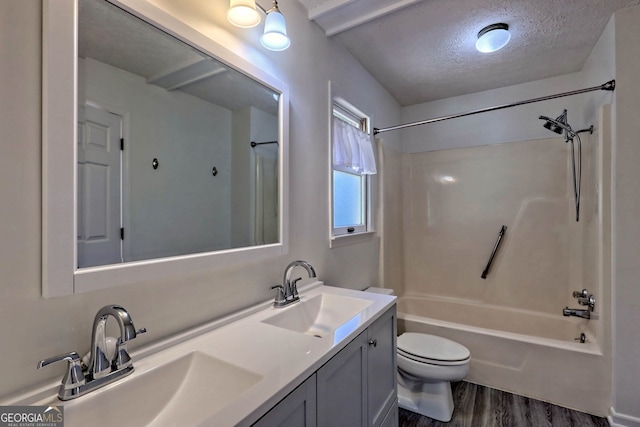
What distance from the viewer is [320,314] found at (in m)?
1.50

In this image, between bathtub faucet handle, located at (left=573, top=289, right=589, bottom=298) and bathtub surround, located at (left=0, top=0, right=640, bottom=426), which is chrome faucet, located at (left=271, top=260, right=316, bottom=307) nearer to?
bathtub surround, located at (left=0, top=0, right=640, bottom=426)

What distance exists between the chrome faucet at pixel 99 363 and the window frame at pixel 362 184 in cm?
128

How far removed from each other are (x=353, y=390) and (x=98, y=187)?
1.12 meters

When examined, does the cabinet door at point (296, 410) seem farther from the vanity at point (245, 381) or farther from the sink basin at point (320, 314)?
the sink basin at point (320, 314)

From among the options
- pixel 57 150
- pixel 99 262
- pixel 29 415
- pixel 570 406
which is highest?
pixel 57 150

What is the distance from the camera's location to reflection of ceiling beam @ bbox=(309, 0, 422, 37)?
5.29 feet

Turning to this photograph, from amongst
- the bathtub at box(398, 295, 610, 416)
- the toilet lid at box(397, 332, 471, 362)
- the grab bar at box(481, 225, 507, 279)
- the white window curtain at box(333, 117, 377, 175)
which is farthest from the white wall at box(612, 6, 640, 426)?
the white window curtain at box(333, 117, 377, 175)

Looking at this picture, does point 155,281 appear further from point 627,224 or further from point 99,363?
point 627,224

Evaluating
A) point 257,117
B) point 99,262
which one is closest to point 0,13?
point 99,262

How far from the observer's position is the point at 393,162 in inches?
117

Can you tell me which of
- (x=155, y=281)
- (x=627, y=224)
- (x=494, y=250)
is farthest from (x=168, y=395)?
(x=494, y=250)

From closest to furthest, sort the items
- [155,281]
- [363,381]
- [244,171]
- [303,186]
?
[155,281] → [363,381] → [244,171] → [303,186]

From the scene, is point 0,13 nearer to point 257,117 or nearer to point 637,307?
point 257,117

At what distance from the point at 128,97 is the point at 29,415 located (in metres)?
0.86
